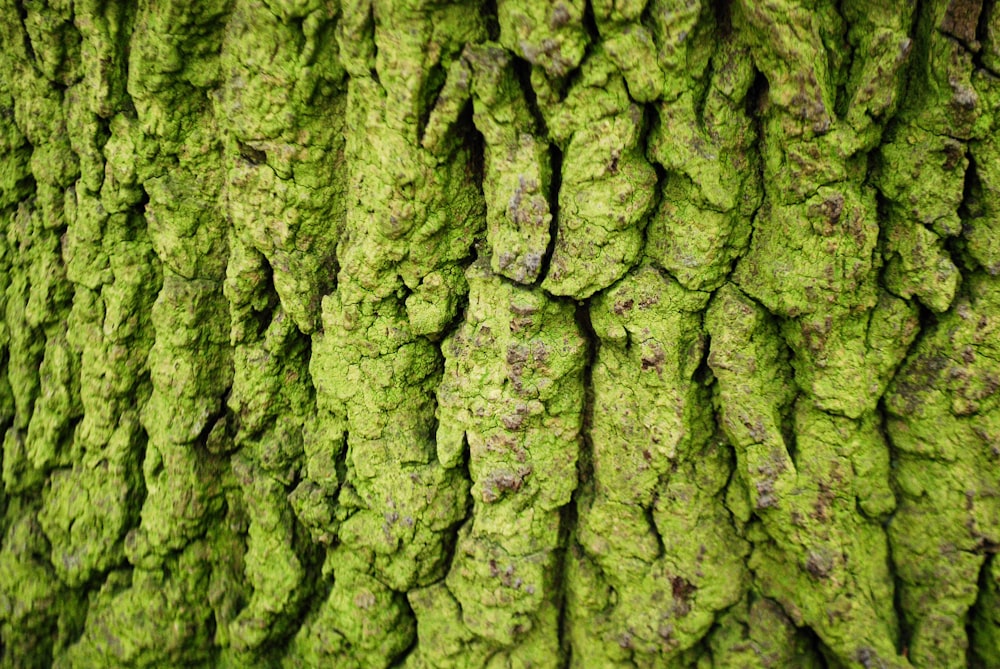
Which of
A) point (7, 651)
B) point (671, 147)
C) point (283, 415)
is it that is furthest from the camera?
point (7, 651)

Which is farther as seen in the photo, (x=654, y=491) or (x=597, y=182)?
(x=654, y=491)

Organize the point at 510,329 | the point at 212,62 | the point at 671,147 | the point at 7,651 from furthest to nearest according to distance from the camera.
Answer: the point at 7,651 → the point at 212,62 → the point at 510,329 → the point at 671,147

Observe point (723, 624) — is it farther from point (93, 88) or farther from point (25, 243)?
point (25, 243)

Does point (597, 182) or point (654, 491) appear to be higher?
point (597, 182)

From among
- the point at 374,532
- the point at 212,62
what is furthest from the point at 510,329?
the point at 212,62

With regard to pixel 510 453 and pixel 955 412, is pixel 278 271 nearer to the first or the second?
pixel 510 453

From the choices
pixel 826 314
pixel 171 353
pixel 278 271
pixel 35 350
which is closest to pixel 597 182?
pixel 826 314

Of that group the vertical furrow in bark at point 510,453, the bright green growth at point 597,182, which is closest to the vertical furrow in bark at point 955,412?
the bright green growth at point 597,182
